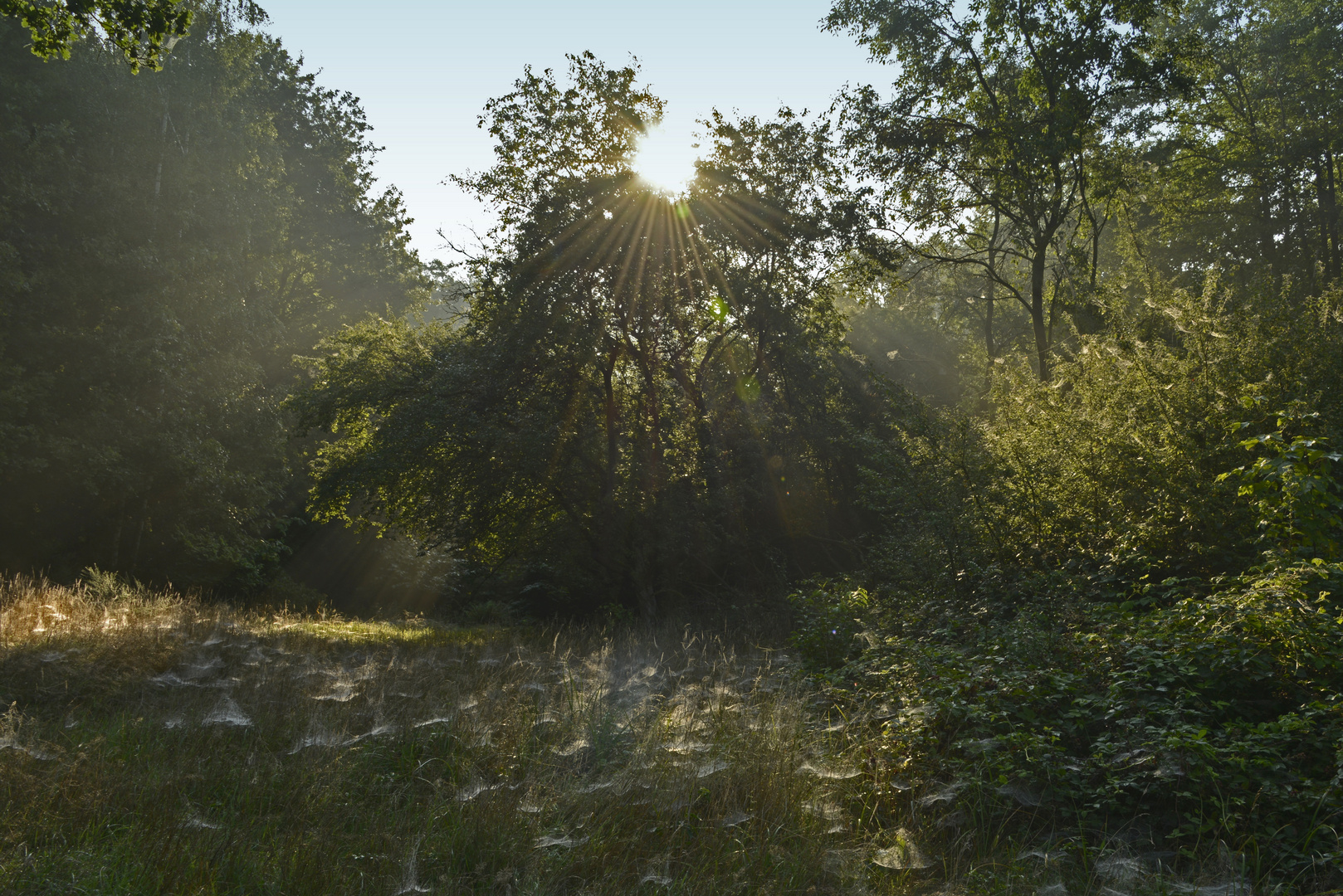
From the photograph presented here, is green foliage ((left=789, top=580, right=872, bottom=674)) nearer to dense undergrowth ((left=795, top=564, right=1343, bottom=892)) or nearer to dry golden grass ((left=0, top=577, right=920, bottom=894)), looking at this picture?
dry golden grass ((left=0, top=577, right=920, bottom=894))

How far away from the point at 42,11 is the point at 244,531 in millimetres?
21513

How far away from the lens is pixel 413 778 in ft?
18.0

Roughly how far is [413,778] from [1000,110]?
762 inches

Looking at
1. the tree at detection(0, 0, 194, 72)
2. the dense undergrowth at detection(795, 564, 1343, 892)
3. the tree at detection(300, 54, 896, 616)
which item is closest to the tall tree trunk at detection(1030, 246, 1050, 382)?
the tree at detection(300, 54, 896, 616)

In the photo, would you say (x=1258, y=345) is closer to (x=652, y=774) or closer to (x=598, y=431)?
(x=652, y=774)

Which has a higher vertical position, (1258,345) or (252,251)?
(252,251)

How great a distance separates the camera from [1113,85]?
17188 millimetres

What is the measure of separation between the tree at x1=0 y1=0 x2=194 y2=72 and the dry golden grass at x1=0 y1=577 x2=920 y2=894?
619 cm

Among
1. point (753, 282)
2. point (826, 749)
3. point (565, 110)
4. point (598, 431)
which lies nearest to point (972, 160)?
point (753, 282)

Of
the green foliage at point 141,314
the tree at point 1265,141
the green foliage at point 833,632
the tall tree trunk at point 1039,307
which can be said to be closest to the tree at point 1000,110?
the tall tree trunk at point 1039,307

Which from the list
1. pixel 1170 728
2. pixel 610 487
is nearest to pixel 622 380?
pixel 610 487

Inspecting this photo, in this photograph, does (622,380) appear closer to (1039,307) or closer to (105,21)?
(1039,307)

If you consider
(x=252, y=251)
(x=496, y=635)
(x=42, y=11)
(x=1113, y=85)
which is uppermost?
(x=1113, y=85)

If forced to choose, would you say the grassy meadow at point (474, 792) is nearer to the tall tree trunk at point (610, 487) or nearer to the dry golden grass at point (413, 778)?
the dry golden grass at point (413, 778)
